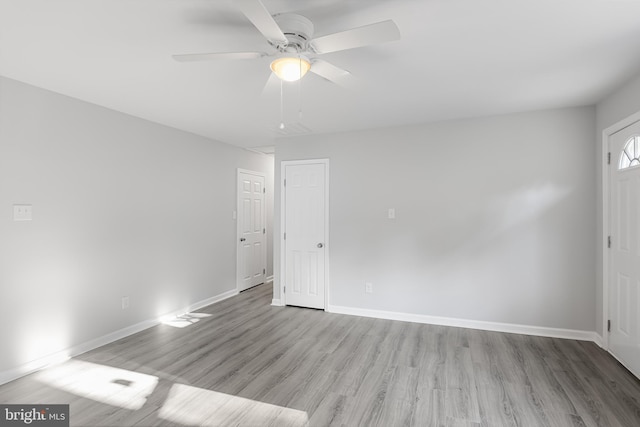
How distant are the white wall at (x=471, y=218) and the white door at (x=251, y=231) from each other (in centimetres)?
156

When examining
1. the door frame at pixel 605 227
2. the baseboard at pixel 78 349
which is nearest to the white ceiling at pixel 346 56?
the door frame at pixel 605 227

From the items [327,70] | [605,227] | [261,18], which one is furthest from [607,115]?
[261,18]

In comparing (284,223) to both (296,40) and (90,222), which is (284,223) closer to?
(90,222)

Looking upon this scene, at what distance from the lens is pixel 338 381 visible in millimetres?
2592

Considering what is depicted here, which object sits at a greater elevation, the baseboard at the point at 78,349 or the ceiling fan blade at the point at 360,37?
the ceiling fan blade at the point at 360,37

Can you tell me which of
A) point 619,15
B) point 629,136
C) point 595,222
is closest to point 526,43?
point 619,15

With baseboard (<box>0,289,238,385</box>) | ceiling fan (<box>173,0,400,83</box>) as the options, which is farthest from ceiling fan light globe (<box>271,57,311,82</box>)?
baseboard (<box>0,289,238,385</box>)

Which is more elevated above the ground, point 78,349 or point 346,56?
point 346,56

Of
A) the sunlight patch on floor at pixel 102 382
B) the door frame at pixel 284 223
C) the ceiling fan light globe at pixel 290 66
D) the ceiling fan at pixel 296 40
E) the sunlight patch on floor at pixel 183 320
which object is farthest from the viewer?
the door frame at pixel 284 223

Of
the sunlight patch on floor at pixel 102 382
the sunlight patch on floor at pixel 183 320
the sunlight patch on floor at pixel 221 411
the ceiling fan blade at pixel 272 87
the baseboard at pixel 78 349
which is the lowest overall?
the sunlight patch on floor at pixel 221 411

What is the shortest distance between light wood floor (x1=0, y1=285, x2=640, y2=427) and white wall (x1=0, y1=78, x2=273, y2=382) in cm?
38

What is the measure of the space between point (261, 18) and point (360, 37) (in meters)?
0.46

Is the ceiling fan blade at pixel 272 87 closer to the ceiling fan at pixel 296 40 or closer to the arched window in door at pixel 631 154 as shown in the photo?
the ceiling fan at pixel 296 40

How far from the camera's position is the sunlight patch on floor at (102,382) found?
7.65 feet
